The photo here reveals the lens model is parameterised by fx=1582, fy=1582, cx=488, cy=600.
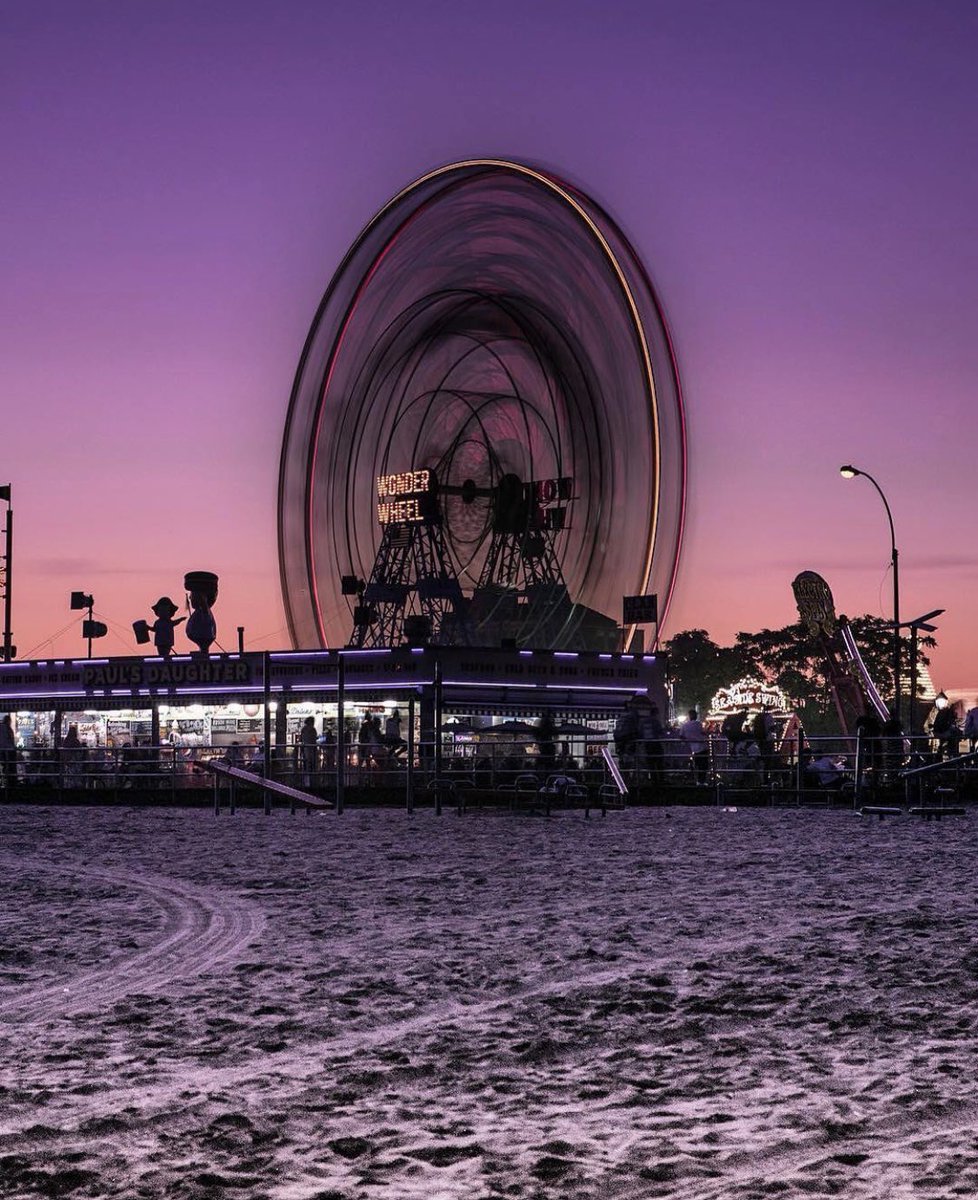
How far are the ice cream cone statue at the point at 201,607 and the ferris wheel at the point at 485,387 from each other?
6326 mm

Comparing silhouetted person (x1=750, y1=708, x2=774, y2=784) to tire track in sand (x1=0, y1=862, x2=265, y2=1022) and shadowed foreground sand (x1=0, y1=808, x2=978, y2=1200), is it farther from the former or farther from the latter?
tire track in sand (x1=0, y1=862, x2=265, y2=1022)

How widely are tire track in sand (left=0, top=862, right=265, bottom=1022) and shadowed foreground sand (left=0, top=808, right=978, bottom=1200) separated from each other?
0.03m

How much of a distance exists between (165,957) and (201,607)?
4276 cm

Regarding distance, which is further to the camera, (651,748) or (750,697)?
(750,697)

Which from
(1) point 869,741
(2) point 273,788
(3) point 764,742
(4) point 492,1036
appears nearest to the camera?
(4) point 492,1036

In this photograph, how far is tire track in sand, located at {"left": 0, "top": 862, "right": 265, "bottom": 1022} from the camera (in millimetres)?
6906

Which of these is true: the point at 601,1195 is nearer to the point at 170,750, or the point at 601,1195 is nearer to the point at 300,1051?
the point at 300,1051

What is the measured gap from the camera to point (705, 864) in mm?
13758

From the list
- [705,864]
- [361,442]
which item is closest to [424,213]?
[361,442]

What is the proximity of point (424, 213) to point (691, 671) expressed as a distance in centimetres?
8861

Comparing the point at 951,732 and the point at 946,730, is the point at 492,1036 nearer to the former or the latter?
the point at 951,732

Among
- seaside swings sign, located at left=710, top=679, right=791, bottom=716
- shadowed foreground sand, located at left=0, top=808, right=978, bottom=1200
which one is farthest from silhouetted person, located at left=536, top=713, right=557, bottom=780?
seaside swings sign, located at left=710, top=679, right=791, bottom=716

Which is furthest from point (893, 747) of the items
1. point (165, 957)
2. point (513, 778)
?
point (165, 957)

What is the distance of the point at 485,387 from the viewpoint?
43.3 m
